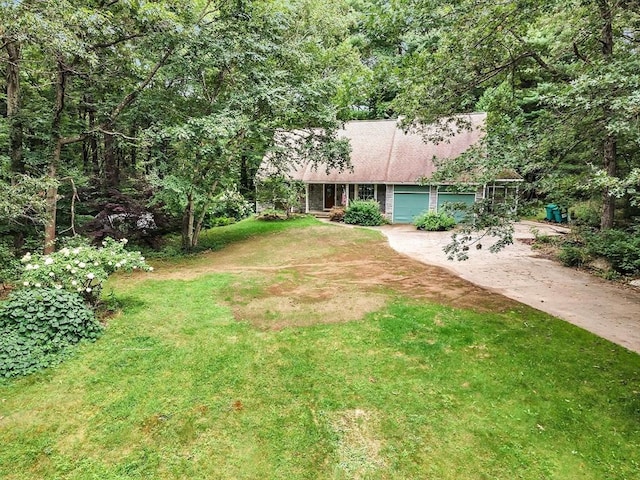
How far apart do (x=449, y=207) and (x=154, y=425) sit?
243 inches

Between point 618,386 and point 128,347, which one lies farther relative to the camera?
point 128,347

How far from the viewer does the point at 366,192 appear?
20953 millimetres

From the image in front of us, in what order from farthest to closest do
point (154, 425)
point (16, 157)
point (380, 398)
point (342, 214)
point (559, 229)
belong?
point (342, 214) < point (559, 229) < point (16, 157) < point (380, 398) < point (154, 425)

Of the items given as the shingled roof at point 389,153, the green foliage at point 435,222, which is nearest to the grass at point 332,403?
the green foliage at point 435,222

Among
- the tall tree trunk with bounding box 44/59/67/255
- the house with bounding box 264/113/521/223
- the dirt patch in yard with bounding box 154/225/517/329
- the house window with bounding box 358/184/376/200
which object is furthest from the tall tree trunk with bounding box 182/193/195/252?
the house window with bounding box 358/184/376/200

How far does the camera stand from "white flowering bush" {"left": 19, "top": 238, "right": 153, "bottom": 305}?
19.4ft

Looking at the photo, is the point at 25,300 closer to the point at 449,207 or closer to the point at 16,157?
the point at 16,157

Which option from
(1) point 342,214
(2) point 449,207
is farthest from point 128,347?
(1) point 342,214

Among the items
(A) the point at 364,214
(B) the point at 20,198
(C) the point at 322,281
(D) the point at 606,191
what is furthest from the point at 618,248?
(B) the point at 20,198

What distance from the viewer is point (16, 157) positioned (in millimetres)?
9406

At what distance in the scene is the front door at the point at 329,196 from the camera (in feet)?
72.4

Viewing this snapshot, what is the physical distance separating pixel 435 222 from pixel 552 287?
877 centimetres

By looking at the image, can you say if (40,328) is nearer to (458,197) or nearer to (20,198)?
(20,198)

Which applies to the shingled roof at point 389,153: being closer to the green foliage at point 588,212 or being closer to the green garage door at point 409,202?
the green garage door at point 409,202
